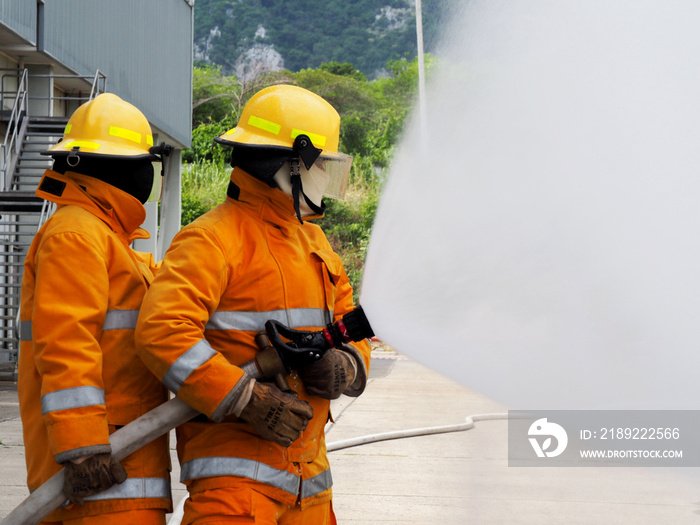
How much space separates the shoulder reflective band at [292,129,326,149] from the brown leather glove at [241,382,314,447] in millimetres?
739

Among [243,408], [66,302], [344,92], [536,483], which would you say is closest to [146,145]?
[66,302]

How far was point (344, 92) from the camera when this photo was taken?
4497cm

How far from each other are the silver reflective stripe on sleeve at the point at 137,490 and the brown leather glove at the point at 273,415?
0.38 m

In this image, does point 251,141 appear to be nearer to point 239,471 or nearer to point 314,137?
point 314,137

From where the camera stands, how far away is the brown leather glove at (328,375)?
2338 mm

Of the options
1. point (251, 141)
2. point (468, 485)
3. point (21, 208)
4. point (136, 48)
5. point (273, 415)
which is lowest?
point (468, 485)

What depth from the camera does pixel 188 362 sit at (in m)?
2.13

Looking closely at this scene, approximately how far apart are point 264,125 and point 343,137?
117ft

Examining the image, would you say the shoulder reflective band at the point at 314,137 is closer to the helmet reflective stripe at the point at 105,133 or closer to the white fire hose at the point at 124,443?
the helmet reflective stripe at the point at 105,133

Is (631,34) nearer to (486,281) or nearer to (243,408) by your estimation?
(486,281)

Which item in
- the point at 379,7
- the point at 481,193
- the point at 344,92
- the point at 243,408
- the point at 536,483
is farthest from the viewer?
the point at 379,7

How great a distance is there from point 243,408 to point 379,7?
346 feet

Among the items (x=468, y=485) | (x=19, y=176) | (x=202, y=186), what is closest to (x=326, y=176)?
(x=468, y=485)

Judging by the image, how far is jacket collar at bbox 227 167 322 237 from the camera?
241 centimetres
